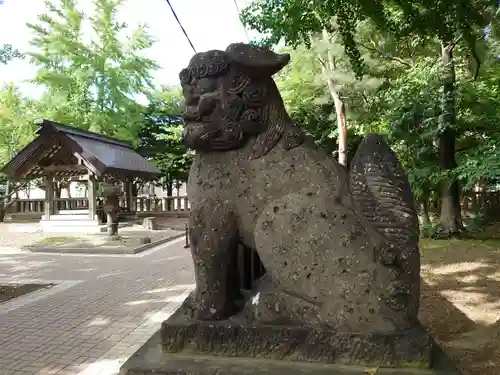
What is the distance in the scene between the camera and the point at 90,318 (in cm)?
536

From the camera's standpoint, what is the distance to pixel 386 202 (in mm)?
2055

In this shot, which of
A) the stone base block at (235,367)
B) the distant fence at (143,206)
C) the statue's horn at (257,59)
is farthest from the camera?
the distant fence at (143,206)

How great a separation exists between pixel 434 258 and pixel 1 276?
906 cm

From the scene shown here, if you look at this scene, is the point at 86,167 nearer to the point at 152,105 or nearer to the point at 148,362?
the point at 152,105

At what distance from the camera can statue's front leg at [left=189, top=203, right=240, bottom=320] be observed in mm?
2150

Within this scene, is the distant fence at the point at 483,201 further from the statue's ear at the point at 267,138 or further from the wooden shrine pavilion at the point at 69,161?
the statue's ear at the point at 267,138

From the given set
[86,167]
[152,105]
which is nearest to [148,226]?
[86,167]

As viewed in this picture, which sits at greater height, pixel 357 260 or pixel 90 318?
pixel 357 260

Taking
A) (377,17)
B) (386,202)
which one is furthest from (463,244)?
(386,202)

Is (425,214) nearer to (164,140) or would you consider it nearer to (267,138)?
(267,138)

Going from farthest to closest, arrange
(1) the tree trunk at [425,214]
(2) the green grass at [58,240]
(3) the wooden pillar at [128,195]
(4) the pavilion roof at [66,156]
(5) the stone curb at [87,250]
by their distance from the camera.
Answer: (3) the wooden pillar at [128,195] → (4) the pavilion roof at [66,156] → (2) the green grass at [58,240] → (1) the tree trunk at [425,214] → (5) the stone curb at [87,250]

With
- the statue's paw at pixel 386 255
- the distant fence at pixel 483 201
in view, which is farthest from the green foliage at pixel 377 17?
the distant fence at pixel 483 201

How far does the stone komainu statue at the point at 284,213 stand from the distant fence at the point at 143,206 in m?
19.2

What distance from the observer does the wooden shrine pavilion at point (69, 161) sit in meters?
15.9
